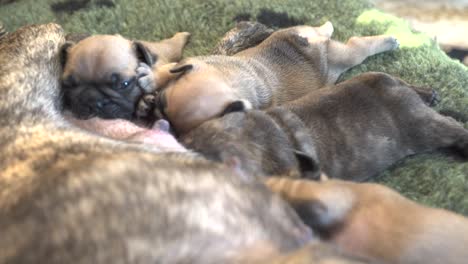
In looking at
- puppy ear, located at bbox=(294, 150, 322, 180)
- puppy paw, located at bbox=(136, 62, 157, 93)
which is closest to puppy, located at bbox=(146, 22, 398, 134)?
puppy paw, located at bbox=(136, 62, 157, 93)

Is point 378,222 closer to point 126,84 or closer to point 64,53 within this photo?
point 126,84

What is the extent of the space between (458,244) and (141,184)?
0.76m

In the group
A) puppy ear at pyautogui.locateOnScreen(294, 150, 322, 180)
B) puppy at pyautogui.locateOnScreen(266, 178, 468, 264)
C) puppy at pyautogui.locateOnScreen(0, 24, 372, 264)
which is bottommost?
puppy ear at pyautogui.locateOnScreen(294, 150, 322, 180)

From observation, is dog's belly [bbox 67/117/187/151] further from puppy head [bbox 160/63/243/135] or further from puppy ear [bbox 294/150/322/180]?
puppy ear [bbox 294/150/322/180]

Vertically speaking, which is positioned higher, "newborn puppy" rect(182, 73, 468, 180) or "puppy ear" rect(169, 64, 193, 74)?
"puppy ear" rect(169, 64, 193, 74)

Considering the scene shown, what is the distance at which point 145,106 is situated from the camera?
2654 millimetres

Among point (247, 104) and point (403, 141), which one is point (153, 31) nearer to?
point (247, 104)

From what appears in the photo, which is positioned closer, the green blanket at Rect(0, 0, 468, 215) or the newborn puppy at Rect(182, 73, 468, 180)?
the newborn puppy at Rect(182, 73, 468, 180)

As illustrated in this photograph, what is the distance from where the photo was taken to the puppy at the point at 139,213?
4.50ft

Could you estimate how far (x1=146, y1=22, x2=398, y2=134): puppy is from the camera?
2.50m

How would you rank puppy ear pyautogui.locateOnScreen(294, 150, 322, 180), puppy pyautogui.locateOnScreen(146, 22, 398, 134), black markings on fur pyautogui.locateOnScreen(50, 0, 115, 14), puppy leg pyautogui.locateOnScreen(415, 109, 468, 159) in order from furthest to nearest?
black markings on fur pyautogui.locateOnScreen(50, 0, 115, 14) < puppy pyautogui.locateOnScreen(146, 22, 398, 134) < puppy leg pyautogui.locateOnScreen(415, 109, 468, 159) < puppy ear pyautogui.locateOnScreen(294, 150, 322, 180)

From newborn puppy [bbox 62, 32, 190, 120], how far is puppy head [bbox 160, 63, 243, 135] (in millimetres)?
154

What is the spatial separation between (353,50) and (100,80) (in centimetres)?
109

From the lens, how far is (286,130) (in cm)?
233
